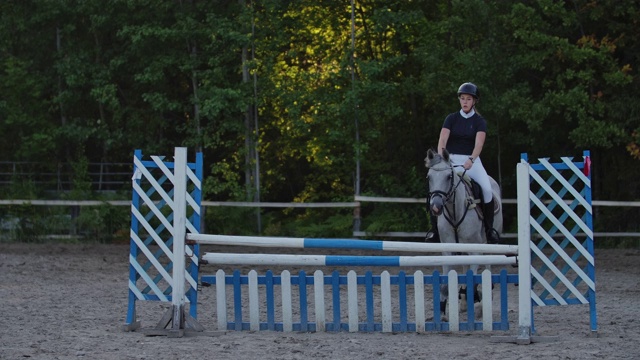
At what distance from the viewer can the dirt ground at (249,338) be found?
866cm

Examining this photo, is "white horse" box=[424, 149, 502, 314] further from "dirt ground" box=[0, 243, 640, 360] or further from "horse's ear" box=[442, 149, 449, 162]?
"dirt ground" box=[0, 243, 640, 360]

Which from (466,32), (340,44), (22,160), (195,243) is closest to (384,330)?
(195,243)

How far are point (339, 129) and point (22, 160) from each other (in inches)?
310

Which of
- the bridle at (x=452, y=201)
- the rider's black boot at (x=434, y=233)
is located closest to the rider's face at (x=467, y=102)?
the bridle at (x=452, y=201)

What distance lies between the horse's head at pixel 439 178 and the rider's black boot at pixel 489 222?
0.80 m

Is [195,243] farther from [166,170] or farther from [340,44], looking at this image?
[340,44]

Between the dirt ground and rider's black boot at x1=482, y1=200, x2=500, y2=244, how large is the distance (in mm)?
939

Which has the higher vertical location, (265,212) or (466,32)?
(466,32)

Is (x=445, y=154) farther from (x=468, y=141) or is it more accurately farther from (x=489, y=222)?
(x=489, y=222)

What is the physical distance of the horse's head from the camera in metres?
10.4

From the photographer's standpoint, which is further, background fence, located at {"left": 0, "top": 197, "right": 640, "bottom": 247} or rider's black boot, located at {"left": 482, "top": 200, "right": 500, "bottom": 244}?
background fence, located at {"left": 0, "top": 197, "right": 640, "bottom": 247}

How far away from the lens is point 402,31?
24.0 meters

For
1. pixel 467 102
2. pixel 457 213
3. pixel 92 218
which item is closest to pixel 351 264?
pixel 457 213

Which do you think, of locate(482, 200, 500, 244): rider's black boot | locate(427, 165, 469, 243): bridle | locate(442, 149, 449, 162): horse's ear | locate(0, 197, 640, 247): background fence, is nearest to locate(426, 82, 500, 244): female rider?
locate(482, 200, 500, 244): rider's black boot
